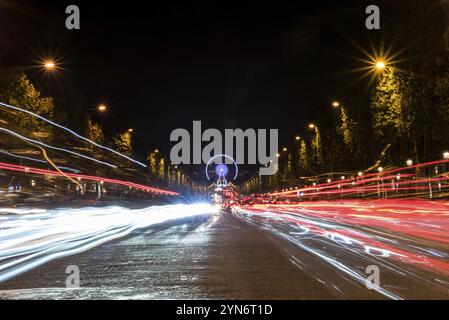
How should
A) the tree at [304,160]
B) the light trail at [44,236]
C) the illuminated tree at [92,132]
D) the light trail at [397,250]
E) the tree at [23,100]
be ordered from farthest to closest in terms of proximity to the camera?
the tree at [304,160], the illuminated tree at [92,132], the tree at [23,100], the light trail at [44,236], the light trail at [397,250]

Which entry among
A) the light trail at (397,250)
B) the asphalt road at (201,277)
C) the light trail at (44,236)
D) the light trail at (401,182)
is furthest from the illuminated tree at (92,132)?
the asphalt road at (201,277)

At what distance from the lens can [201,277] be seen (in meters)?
10.9

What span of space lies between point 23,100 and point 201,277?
109ft

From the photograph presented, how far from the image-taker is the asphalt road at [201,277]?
9.05 metres

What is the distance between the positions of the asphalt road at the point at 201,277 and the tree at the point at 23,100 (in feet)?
79.7

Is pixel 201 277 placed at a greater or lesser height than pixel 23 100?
lesser

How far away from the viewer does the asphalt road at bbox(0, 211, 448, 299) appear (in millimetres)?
9055

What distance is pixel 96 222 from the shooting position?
29797 mm

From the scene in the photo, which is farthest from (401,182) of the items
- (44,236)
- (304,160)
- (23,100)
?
(304,160)

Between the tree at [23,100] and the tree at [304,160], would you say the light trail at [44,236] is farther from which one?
the tree at [304,160]

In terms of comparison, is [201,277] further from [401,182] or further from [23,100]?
[401,182]

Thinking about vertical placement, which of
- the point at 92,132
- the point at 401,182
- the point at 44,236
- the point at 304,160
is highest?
the point at 92,132
